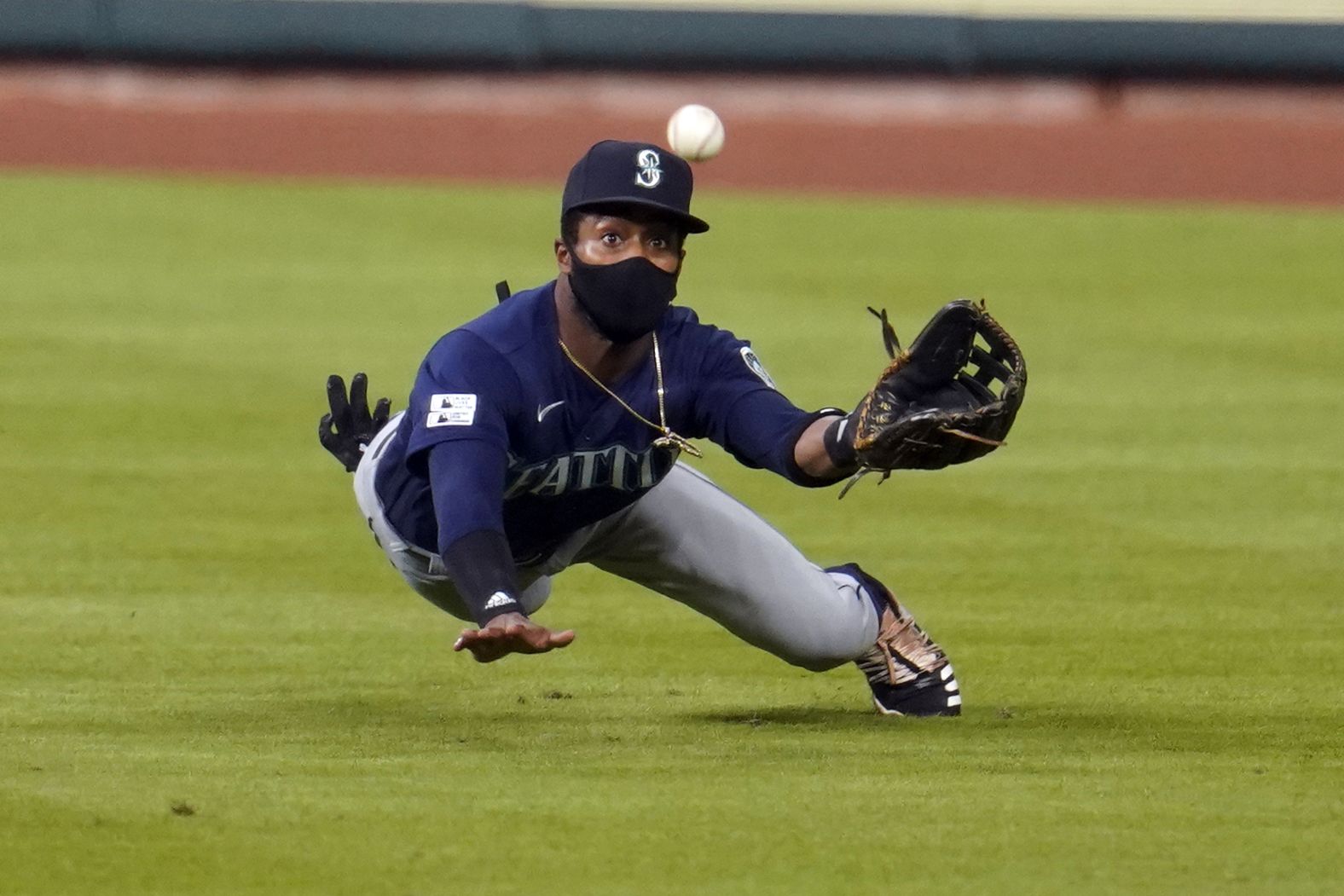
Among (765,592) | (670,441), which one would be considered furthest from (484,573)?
(765,592)

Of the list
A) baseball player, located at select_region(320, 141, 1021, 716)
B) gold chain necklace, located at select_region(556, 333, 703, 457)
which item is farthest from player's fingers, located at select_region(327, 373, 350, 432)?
gold chain necklace, located at select_region(556, 333, 703, 457)

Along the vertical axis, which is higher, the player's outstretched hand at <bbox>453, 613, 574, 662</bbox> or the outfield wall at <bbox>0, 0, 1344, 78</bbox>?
the outfield wall at <bbox>0, 0, 1344, 78</bbox>

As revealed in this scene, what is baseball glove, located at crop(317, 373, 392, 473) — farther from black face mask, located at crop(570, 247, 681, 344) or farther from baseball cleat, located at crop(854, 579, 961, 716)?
baseball cleat, located at crop(854, 579, 961, 716)

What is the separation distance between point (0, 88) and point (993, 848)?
17.5 meters

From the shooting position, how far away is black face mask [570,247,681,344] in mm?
4875

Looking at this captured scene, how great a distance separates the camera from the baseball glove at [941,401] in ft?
15.2

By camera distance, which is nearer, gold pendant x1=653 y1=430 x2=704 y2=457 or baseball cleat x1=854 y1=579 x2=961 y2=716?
gold pendant x1=653 y1=430 x2=704 y2=457

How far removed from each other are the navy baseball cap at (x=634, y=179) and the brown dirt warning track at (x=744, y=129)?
1416 centimetres

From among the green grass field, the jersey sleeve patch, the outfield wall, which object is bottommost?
the green grass field

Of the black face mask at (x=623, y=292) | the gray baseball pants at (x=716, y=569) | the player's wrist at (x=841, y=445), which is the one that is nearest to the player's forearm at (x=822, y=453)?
the player's wrist at (x=841, y=445)

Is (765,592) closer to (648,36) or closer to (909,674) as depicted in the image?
(909,674)

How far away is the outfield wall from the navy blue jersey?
1509 cm

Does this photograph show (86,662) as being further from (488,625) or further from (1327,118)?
(1327,118)

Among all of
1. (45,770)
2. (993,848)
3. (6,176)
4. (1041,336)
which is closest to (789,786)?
(993,848)
